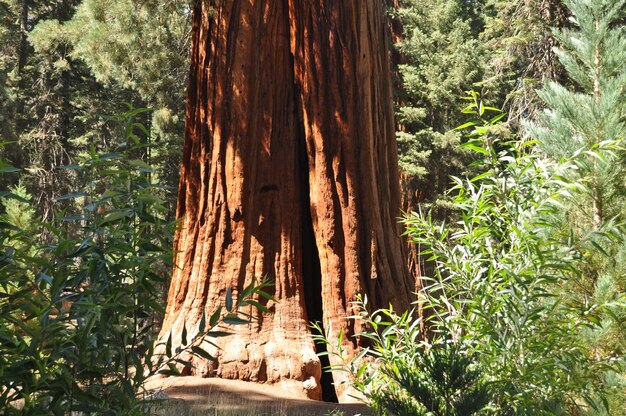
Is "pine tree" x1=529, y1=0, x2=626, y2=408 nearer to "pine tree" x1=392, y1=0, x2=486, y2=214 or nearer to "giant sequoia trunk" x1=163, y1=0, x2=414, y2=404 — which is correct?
"giant sequoia trunk" x1=163, y1=0, x2=414, y2=404

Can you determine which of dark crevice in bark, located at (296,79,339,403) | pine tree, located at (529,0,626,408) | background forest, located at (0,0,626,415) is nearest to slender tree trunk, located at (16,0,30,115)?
dark crevice in bark, located at (296,79,339,403)

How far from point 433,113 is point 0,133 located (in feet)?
38.8

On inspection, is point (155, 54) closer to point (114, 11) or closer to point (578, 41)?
point (114, 11)

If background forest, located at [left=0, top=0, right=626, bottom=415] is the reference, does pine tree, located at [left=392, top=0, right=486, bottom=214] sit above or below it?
above

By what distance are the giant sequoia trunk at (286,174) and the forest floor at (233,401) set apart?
0.54 metres

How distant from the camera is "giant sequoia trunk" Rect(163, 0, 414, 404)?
23.7ft

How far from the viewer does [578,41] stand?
4555mm

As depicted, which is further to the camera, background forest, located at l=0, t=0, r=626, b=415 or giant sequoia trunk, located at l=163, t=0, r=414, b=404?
giant sequoia trunk, located at l=163, t=0, r=414, b=404

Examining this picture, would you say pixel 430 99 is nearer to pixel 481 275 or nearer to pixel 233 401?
pixel 233 401

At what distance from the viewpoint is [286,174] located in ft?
24.7

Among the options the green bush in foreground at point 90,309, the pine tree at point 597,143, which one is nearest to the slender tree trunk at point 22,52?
the pine tree at point 597,143

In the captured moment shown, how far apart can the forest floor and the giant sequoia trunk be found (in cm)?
54

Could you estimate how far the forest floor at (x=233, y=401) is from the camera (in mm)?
5391

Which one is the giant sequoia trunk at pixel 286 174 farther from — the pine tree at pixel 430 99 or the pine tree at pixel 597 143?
the pine tree at pixel 430 99
